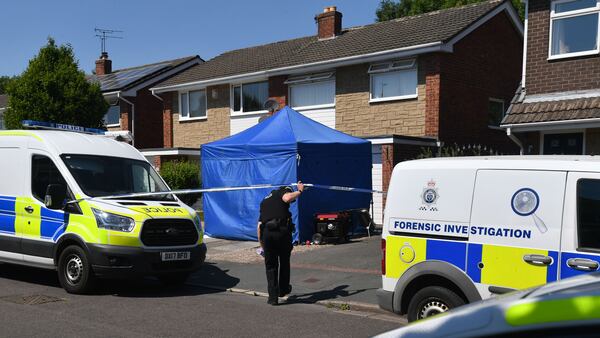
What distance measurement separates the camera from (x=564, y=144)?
39.2 ft

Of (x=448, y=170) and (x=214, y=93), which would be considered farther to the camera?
(x=214, y=93)

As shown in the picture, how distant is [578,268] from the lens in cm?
459

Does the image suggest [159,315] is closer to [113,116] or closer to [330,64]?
[330,64]

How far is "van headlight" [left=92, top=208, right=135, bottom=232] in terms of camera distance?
7.69m

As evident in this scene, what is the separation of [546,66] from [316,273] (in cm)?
682

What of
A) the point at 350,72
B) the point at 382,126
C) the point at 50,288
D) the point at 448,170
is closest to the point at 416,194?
the point at 448,170

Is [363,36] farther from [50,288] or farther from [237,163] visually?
[50,288]

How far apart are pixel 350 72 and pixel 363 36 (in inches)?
91.9

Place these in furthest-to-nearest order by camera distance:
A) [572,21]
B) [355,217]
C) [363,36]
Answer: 1. [363,36]
2. [355,217]
3. [572,21]

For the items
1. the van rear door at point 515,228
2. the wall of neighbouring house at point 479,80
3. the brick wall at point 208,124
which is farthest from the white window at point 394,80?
the van rear door at point 515,228

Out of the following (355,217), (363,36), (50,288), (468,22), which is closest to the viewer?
(50,288)

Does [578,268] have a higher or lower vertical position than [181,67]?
lower

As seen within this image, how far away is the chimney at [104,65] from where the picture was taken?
33244mm

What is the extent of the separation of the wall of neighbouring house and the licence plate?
33.3 feet
